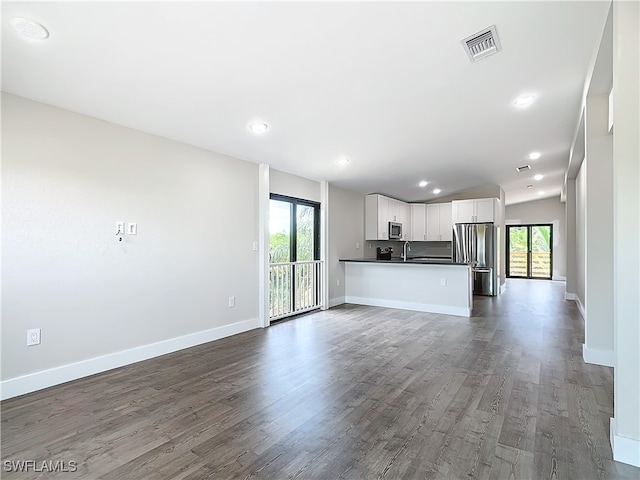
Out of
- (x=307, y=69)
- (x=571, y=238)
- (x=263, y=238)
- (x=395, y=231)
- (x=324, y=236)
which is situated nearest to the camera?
(x=307, y=69)

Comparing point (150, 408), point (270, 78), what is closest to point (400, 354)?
point (150, 408)

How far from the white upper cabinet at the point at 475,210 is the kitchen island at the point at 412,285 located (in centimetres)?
249

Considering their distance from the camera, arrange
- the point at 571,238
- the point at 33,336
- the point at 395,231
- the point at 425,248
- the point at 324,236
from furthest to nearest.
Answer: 1. the point at 425,248
2. the point at 395,231
3. the point at 571,238
4. the point at 324,236
5. the point at 33,336

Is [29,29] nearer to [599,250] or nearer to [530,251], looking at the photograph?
[599,250]

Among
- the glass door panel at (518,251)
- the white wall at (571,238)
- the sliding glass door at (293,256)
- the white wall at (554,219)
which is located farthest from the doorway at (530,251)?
the sliding glass door at (293,256)

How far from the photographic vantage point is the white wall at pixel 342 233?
6300 mm

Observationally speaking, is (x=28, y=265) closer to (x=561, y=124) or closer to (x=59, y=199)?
(x=59, y=199)

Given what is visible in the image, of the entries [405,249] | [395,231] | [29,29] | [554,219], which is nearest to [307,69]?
[29,29]

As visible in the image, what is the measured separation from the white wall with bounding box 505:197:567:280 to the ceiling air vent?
1067cm

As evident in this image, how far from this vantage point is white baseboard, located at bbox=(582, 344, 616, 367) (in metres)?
3.18

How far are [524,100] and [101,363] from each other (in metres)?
4.74

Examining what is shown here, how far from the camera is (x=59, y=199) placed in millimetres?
2781

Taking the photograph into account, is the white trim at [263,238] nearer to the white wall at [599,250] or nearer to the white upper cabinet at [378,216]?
the white upper cabinet at [378,216]

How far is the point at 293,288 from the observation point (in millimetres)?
5492
